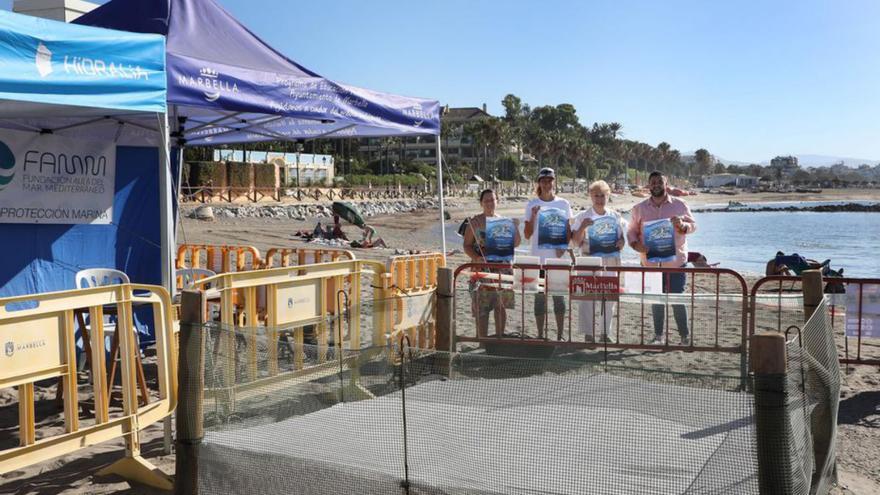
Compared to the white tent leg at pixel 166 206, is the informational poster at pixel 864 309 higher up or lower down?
lower down

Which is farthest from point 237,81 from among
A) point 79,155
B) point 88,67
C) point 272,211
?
point 272,211

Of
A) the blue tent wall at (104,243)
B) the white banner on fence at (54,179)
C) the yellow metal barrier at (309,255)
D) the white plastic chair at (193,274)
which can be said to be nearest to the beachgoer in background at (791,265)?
the yellow metal barrier at (309,255)

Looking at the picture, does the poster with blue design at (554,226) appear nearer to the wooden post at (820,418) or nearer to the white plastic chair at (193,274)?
the white plastic chair at (193,274)

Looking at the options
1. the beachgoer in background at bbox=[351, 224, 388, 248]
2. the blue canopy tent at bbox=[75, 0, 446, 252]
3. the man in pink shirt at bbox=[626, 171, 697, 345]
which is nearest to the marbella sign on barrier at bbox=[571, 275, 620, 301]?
the man in pink shirt at bbox=[626, 171, 697, 345]

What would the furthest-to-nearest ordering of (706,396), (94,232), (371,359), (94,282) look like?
(94,232) → (94,282) → (371,359) → (706,396)

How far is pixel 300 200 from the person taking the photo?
54.7 meters

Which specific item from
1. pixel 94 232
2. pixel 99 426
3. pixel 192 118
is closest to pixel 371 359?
pixel 99 426

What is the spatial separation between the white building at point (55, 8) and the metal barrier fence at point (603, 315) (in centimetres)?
576

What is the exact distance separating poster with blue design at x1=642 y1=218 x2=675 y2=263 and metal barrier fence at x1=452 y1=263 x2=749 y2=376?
25.2 inches

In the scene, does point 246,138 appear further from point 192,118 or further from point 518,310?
point 518,310

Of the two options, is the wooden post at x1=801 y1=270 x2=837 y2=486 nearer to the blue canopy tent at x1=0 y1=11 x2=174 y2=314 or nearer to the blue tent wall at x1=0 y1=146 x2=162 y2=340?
the blue canopy tent at x1=0 y1=11 x2=174 y2=314

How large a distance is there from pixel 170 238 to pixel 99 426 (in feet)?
8.98

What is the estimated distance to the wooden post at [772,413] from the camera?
352cm

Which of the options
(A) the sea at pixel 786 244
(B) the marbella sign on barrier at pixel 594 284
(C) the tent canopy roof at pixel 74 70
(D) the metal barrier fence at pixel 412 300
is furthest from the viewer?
(A) the sea at pixel 786 244
